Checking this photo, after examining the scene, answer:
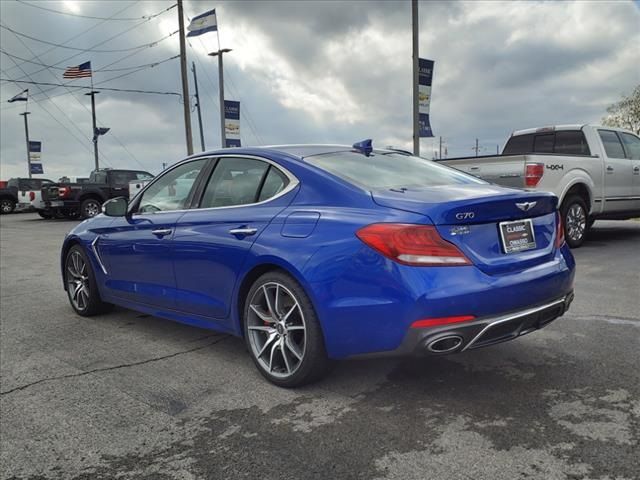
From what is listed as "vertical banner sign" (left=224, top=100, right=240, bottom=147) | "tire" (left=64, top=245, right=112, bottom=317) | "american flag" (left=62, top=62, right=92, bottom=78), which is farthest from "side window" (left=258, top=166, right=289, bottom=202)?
"american flag" (left=62, top=62, right=92, bottom=78)

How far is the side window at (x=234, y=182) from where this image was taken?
3914 millimetres

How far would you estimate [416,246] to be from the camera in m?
2.95

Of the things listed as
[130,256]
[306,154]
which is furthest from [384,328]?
[130,256]

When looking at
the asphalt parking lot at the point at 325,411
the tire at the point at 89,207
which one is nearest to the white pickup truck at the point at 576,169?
the asphalt parking lot at the point at 325,411

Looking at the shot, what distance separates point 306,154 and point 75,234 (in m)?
3.04

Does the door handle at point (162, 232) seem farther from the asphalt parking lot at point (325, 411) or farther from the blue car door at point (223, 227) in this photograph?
the asphalt parking lot at point (325, 411)

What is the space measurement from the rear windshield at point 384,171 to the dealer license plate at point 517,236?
0.60 metres

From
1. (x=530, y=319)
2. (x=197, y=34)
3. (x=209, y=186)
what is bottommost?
(x=530, y=319)

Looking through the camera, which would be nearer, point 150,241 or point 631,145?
point 150,241

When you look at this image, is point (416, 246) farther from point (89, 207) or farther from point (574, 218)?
point (89, 207)

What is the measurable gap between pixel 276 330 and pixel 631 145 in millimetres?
9234

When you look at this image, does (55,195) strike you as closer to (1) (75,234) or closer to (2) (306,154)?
(1) (75,234)

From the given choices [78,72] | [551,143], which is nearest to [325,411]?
[551,143]

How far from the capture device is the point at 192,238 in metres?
4.09
